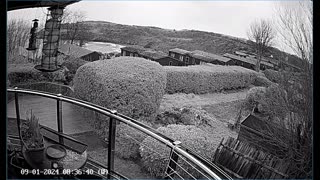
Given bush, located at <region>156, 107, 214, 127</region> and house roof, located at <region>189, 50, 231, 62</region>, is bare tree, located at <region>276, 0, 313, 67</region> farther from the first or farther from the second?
bush, located at <region>156, 107, 214, 127</region>

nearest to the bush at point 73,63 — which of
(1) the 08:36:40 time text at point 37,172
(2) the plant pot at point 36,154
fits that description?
(2) the plant pot at point 36,154

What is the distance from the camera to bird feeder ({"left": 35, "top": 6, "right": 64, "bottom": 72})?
182 cm

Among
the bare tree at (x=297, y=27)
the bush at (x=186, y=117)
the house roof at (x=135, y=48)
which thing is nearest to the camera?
Answer: the bare tree at (x=297, y=27)

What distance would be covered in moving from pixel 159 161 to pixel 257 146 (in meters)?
0.73

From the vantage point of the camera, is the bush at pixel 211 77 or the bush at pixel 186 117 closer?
the bush at pixel 211 77

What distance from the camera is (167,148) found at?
1.99 m

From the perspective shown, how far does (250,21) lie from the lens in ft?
6.09

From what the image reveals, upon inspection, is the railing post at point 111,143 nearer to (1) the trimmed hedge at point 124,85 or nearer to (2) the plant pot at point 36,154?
(1) the trimmed hedge at point 124,85

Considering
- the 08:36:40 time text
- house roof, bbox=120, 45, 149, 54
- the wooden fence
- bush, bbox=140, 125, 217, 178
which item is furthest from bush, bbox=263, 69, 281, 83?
the 08:36:40 time text

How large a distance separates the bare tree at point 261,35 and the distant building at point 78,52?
1037 mm

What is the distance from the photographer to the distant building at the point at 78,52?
6.20 ft

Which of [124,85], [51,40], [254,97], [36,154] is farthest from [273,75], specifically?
[36,154]

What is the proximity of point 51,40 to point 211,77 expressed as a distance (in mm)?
1125

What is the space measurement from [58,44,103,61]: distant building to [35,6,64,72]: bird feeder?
44mm
